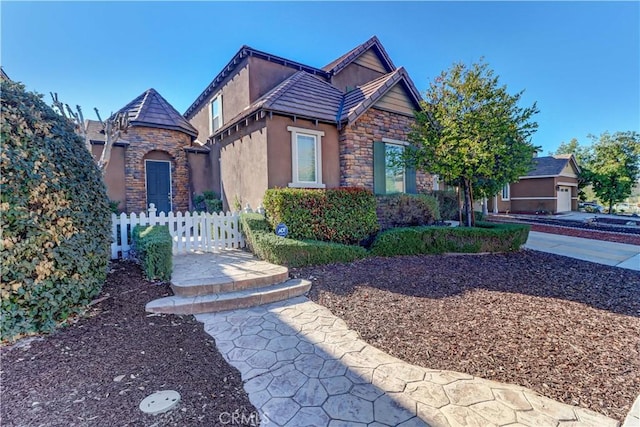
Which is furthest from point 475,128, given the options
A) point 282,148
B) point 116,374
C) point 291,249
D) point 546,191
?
point 546,191

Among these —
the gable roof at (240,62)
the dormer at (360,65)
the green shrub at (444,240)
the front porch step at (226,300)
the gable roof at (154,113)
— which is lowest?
the front porch step at (226,300)

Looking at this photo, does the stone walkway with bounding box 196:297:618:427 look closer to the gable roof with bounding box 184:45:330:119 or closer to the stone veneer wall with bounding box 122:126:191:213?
the gable roof with bounding box 184:45:330:119

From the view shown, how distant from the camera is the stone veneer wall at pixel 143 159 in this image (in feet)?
38.1

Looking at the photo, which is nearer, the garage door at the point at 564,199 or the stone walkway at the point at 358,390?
the stone walkway at the point at 358,390

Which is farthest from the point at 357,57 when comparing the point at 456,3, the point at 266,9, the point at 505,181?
the point at 505,181

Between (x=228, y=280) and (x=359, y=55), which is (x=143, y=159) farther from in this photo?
(x=359, y=55)

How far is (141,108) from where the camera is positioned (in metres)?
12.2

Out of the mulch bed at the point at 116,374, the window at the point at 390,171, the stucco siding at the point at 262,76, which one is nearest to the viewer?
the mulch bed at the point at 116,374

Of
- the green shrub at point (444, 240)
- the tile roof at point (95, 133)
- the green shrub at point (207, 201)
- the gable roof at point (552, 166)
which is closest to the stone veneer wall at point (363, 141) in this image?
the green shrub at point (444, 240)

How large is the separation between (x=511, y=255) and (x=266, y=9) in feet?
35.0

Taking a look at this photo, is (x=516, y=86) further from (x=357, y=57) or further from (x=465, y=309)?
(x=465, y=309)

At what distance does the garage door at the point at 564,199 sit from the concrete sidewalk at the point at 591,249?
16.2 m

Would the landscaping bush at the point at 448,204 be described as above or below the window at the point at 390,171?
below

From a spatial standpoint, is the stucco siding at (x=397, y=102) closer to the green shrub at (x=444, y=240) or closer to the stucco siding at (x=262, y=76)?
the stucco siding at (x=262, y=76)
